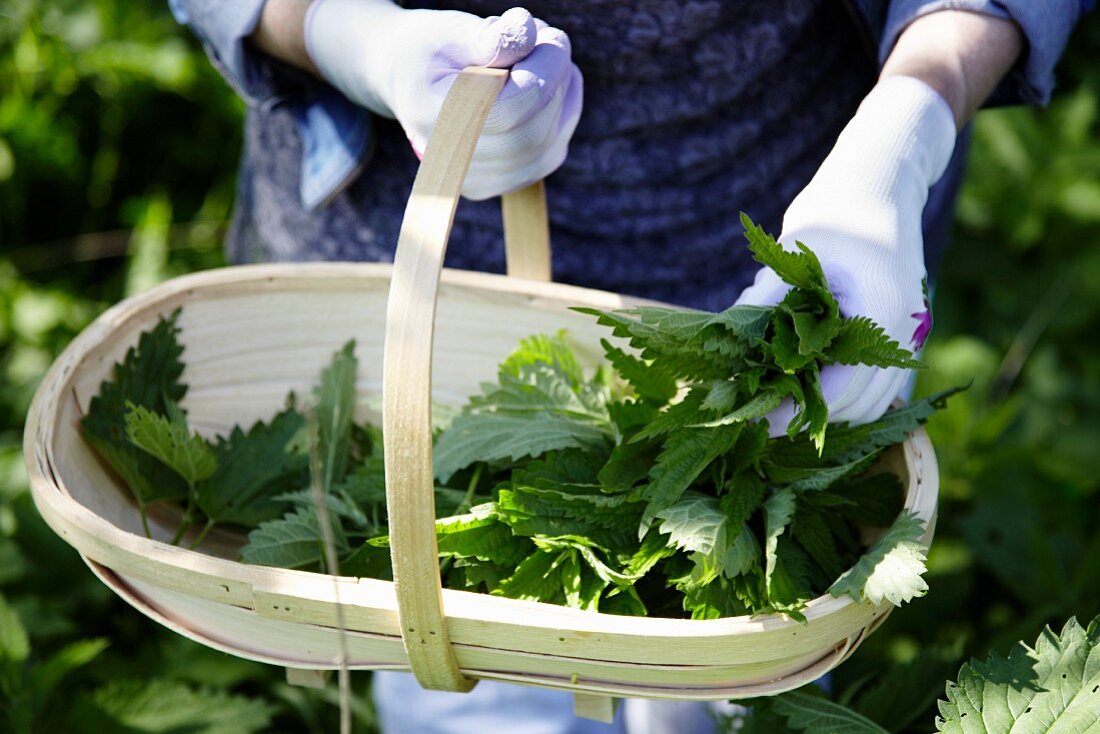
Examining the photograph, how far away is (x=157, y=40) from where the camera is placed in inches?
85.1

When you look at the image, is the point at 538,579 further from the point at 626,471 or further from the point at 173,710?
the point at 173,710

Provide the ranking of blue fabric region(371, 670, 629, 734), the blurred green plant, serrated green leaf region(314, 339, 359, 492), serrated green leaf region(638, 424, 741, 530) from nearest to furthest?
serrated green leaf region(638, 424, 741, 530), serrated green leaf region(314, 339, 359, 492), blue fabric region(371, 670, 629, 734), the blurred green plant

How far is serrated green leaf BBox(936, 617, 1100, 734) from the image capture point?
2.27 feet

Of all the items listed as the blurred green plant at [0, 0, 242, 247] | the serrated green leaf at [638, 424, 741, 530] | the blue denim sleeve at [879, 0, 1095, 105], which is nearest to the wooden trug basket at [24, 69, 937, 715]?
the serrated green leaf at [638, 424, 741, 530]

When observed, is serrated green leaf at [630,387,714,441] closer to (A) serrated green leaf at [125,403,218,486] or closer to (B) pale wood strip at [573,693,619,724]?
(B) pale wood strip at [573,693,619,724]

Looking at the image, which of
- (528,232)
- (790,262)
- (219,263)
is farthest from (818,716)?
(219,263)

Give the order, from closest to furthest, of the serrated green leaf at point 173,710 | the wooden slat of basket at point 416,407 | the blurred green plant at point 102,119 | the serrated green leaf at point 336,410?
the wooden slat of basket at point 416,407
the serrated green leaf at point 336,410
the serrated green leaf at point 173,710
the blurred green plant at point 102,119

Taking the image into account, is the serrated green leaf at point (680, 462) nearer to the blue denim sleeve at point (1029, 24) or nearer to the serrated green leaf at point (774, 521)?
the serrated green leaf at point (774, 521)

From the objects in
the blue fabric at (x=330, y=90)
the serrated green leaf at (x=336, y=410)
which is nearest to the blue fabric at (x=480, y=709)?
the serrated green leaf at (x=336, y=410)

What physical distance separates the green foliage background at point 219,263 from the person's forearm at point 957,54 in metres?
0.75

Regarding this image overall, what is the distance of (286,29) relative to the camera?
3.14 ft

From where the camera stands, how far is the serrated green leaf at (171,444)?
0.88 m

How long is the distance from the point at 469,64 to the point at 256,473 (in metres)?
0.40

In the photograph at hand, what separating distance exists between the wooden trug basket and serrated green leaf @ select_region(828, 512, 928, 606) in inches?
0.6
